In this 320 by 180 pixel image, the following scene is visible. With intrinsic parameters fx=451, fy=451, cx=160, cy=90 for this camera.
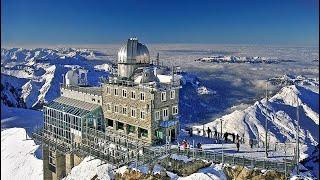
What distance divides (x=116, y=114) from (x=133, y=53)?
7467 mm

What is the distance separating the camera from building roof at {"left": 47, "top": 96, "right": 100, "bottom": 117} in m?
55.1

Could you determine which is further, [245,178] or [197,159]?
[197,159]

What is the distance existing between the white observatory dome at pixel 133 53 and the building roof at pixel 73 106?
720 centimetres

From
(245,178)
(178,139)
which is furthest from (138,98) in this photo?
(245,178)

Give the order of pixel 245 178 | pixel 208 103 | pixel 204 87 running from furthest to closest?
pixel 204 87 → pixel 208 103 → pixel 245 178

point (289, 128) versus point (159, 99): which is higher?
point (159, 99)

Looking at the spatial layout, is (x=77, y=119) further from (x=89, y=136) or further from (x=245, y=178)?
(x=245, y=178)

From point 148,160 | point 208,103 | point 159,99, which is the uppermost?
point 159,99

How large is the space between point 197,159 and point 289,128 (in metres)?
70.3

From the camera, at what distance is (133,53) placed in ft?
173

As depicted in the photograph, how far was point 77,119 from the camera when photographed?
179ft

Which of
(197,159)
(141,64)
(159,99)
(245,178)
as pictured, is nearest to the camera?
(245,178)

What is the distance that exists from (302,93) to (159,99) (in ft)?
322

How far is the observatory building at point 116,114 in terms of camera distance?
49.6 m
